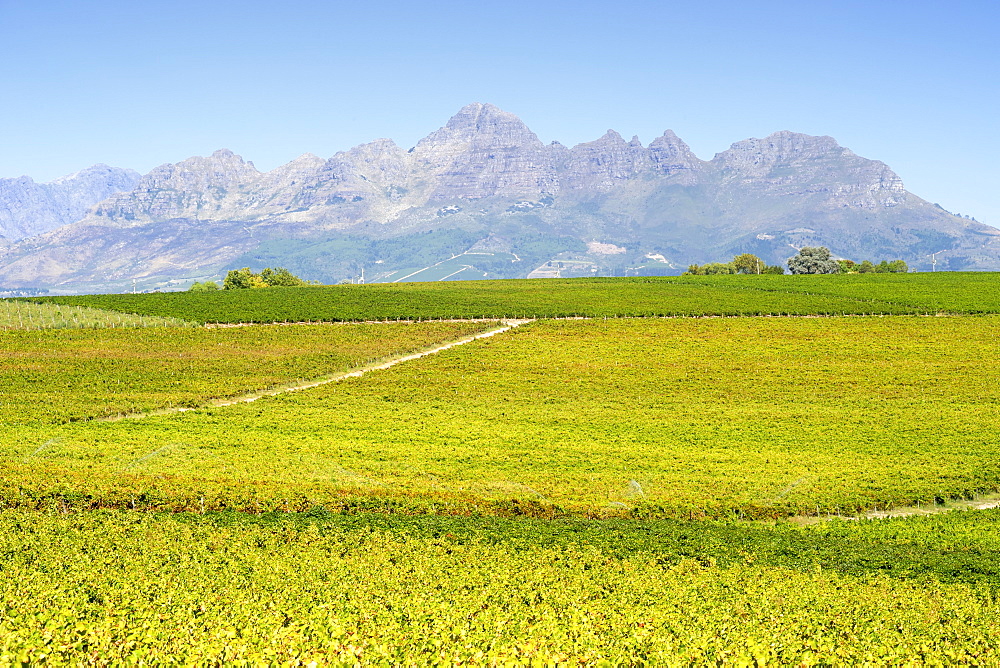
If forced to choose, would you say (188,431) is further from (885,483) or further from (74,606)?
(885,483)

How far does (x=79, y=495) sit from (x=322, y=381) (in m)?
37.2

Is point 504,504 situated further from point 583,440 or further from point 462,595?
point 583,440

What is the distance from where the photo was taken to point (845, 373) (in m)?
66.9

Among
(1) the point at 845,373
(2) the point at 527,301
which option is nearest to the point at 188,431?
(1) the point at 845,373

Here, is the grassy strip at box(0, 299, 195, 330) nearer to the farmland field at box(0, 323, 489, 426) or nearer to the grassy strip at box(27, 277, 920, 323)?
the grassy strip at box(27, 277, 920, 323)

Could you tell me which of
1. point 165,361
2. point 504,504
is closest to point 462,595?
point 504,504

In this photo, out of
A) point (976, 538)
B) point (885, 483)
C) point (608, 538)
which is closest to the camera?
point (608, 538)

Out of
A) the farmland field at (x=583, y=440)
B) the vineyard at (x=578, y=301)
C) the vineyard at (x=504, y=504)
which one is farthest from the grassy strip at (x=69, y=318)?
the farmland field at (x=583, y=440)

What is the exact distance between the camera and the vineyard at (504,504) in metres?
18.0

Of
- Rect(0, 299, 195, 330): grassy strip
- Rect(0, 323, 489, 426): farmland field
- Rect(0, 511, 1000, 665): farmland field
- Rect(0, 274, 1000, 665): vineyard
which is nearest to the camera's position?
Rect(0, 511, 1000, 665): farmland field

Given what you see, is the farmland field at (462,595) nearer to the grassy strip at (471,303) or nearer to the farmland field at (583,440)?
the farmland field at (583,440)

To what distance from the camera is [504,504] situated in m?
32.2

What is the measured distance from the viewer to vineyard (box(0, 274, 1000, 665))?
59.0 feet

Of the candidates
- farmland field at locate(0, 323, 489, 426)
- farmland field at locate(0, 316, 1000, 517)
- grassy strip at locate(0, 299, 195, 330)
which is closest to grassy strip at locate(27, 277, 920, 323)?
grassy strip at locate(0, 299, 195, 330)
